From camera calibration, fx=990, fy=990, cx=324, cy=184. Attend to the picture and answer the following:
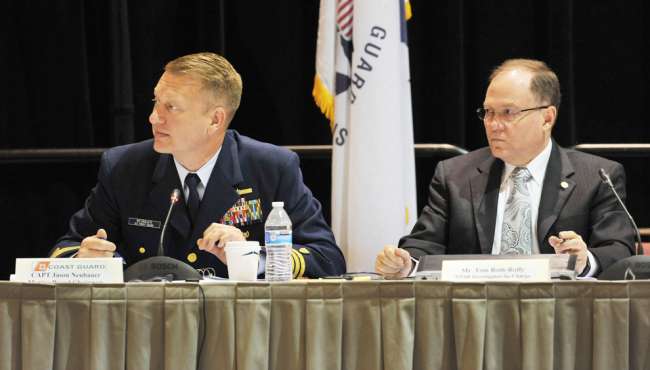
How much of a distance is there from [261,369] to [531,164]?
158 centimetres

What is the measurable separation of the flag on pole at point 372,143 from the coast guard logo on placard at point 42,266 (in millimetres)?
1875

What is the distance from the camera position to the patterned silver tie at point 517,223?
3.52 meters

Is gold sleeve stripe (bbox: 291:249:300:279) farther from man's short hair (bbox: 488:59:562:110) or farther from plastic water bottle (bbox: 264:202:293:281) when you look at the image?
man's short hair (bbox: 488:59:562:110)

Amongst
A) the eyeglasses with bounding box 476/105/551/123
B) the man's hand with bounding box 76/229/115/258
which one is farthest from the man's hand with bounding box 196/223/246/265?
the eyeglasses with bounding box 476/105/551/123

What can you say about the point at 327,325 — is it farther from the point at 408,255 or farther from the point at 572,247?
the point at 572,247

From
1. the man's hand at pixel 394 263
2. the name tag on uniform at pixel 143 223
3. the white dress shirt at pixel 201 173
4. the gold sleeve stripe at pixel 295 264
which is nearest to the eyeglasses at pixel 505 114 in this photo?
the man's hand at pixel 394 263

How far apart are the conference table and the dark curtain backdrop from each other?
244 cm

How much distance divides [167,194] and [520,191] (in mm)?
1281

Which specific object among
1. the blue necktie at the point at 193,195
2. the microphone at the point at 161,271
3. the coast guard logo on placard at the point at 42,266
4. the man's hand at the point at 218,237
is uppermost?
the blue necktie at the point at 193,195

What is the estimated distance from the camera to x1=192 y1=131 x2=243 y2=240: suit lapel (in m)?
3.51

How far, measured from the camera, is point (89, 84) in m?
5.03

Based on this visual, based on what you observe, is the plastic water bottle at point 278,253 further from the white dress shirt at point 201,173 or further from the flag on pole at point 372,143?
the flag on pole at point 372,143

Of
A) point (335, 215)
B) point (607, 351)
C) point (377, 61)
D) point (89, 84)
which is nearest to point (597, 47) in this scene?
point (377, 61)

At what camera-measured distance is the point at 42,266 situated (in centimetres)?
265
